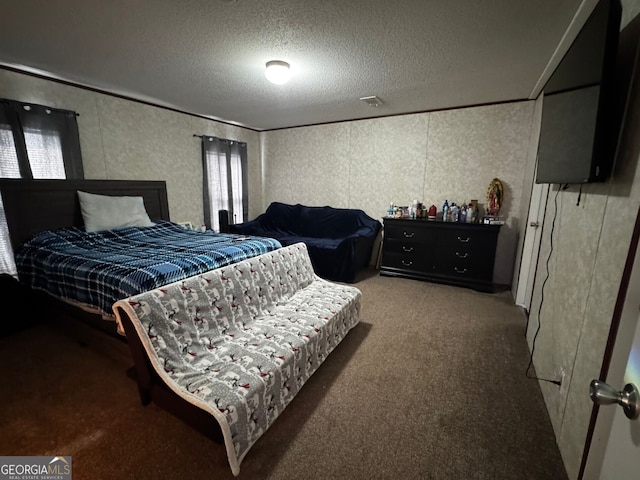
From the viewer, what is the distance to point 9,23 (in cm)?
184

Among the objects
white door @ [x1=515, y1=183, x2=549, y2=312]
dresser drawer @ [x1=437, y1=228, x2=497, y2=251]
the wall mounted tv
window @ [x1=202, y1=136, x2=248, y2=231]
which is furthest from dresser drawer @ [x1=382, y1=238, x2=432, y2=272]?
window @ [x1=202, y1=136, x2=248, y2=231]

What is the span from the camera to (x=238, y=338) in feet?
5.65

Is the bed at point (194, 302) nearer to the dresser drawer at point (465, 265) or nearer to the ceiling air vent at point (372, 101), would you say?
the dresser drawer at point (465, 265)

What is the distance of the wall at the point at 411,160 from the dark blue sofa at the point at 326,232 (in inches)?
11.7

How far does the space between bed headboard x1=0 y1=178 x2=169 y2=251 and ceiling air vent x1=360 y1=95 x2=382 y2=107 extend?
311 centimetres

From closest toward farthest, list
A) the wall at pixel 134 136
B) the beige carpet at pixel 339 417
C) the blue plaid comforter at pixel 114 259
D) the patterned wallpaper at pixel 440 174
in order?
the patterned wallpaper at pixel 440 174 < the beige carpet at pixel 339 417 < the blue plaid comforter at pixel 114 259 < the wall at pixel 134 136

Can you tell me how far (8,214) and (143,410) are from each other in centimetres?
239

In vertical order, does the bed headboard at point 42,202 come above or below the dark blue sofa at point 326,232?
above

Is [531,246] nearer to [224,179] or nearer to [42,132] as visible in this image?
[224,179]

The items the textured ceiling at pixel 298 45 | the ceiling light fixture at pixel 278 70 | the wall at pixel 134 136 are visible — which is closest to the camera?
the textured ceiling at pixel 298 45

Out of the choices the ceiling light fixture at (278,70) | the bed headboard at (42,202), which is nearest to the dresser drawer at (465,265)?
the ceiling light fixture at (278,70)

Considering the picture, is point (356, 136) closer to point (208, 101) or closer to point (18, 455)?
point (208, 101)

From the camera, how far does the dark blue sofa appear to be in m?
3.67

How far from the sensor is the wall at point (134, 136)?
110 inches
